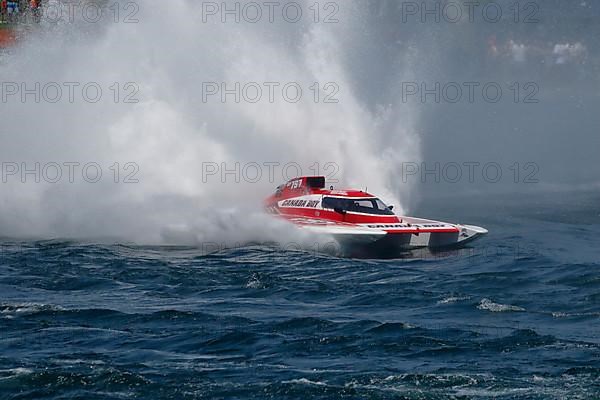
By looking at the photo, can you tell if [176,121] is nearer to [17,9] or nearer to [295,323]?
[295,323]

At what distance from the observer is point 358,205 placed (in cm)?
2920

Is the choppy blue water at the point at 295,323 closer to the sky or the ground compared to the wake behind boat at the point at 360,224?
closer to the ground

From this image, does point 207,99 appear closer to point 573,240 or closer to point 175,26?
point 175,26

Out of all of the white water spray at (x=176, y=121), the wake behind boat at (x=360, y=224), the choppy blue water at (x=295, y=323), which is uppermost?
the white water spray at (x=176, y=121)

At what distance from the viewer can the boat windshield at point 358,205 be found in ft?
95.6

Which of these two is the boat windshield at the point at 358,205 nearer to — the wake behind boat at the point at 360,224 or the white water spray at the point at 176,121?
the wake behind boat at the point at 360,224

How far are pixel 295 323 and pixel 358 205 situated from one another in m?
10.6

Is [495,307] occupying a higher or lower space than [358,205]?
lower

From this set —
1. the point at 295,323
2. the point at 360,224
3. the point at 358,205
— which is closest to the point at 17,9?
the point at 358,205

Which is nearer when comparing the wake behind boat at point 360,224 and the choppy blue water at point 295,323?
the choppy blue water at point 295,323

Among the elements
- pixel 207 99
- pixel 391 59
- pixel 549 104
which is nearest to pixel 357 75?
pixel 207 99

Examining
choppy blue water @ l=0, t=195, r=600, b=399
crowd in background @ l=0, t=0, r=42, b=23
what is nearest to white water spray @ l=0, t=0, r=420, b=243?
choppy blue water @ l=0, t=195, r=600, b=399

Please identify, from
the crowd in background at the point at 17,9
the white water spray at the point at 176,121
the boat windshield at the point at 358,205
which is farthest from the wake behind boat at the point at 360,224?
the crowd in background at the point at 17,9

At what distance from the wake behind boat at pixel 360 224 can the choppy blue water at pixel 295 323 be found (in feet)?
3.25
